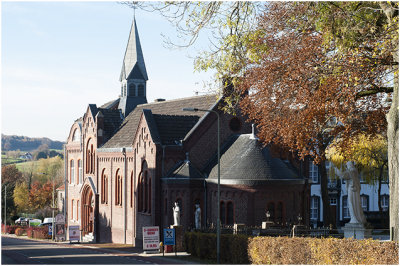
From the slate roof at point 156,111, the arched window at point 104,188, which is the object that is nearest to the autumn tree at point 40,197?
the slate roof at point 156,111

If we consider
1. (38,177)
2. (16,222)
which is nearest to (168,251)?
(16,222)

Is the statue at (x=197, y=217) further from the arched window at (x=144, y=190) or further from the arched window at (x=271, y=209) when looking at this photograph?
the arched window at (x=144, y=190)

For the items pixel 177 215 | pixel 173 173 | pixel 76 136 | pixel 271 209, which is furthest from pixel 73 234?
pixel 271 209

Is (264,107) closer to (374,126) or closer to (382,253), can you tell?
(374,126)

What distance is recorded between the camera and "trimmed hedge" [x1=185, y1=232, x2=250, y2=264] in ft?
104

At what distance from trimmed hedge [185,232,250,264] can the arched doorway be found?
2330 centimetres

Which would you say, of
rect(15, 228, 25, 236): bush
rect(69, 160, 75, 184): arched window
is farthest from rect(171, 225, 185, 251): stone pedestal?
rect(15, 228, 25, 236): bush

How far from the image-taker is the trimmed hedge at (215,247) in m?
31.6

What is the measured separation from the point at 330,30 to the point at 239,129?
24825mm

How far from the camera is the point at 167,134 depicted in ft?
151

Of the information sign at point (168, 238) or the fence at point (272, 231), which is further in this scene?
the fence at point (272, 231)

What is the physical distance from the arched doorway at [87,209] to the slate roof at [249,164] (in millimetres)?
17258

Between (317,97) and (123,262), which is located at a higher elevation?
(317,97)

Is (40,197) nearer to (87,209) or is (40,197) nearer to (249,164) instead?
(87,209)
